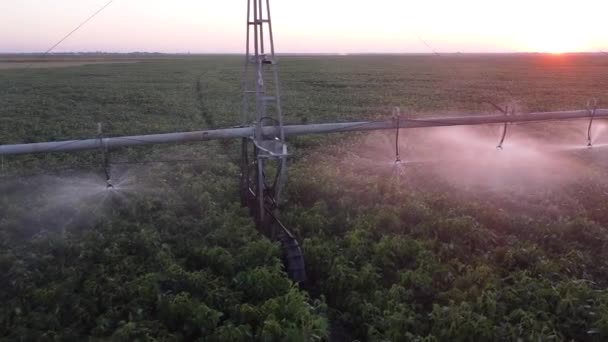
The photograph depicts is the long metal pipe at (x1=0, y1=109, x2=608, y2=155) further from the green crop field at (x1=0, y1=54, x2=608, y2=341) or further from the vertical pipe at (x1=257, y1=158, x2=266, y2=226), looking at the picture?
the green crop field at (x1=0, y1=54, x2=608, y2=341)

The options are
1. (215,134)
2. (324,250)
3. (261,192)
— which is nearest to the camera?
(215,134)

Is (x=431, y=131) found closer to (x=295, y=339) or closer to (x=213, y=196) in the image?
(x=213, y=196)

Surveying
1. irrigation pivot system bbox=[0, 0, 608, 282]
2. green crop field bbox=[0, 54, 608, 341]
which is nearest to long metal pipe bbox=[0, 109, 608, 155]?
irrigation pivot system bbox=[0, 0, 608, 282]

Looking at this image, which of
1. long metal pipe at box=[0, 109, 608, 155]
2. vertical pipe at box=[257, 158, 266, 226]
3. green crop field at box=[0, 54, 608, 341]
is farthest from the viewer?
vertical pipe at box=[257, 158, 266, 226]

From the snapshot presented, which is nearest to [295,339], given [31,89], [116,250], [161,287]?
[161,287]

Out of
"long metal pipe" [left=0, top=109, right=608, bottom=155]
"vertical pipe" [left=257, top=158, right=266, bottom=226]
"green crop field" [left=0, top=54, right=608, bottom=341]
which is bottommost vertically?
"green crop field" [left=0, top=54, right=608, bottom=341]

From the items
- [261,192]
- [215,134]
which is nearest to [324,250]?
[261,192]

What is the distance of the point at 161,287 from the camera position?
17.9ft

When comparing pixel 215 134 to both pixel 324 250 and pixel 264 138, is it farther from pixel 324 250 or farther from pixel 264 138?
pixel 324 250

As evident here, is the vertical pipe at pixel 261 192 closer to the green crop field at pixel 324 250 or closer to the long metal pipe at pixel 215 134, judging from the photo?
the green crop field at pixel 324 250

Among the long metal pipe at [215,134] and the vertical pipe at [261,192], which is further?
the vertical pipe at [261,192]

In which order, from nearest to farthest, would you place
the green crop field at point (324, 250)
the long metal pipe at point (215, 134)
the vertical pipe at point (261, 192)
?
the green crop field at point (324, 250) < the long metal pipe at point (215, 134) < the vertical pipe at point (261, 192)

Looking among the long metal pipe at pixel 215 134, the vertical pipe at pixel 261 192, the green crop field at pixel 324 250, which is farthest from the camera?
the vertical pipe at pixel 261 192

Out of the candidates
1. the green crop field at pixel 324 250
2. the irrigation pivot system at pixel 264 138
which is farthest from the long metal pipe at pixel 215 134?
the green crop field at pixel 324 250
